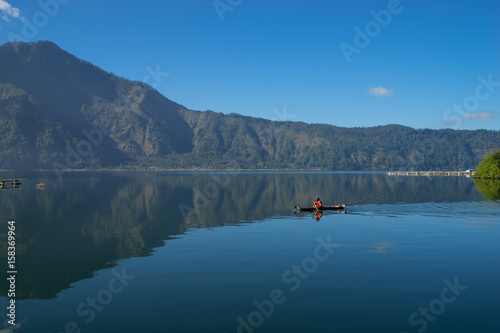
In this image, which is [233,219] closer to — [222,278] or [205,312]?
[222,278]

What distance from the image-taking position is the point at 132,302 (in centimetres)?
2119

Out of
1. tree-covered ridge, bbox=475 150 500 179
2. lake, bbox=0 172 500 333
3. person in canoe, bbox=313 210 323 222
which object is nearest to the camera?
lake, bbox=0 172 500 333

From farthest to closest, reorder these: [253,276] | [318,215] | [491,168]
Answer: [491,168] < [318,215] < [253,276]

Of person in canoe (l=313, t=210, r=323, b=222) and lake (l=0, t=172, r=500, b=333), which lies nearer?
lake (l=0, t=172, r=500, b=333)

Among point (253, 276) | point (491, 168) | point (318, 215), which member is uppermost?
point (491, 168)

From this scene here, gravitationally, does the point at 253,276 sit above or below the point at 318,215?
above

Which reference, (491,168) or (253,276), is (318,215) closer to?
(253,276)

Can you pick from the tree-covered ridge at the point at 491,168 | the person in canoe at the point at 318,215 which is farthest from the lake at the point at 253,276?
the tree-covered ridge at the point at 491,168

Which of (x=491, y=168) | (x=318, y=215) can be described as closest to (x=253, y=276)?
(x=318, y=215)

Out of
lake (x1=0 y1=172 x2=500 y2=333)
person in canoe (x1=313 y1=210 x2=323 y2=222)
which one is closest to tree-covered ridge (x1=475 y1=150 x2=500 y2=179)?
lake (x1=0 y1=172 x2=500 y2=333)

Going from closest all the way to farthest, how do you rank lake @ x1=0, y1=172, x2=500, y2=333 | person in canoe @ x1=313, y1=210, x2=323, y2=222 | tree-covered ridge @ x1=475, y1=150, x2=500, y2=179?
lake @ x1=0, y1=172, x2=500, y2=333 → person in canoe @ x1=313, y1=210, x2=323, y2=222 → tree-covered ridge @ x1=475, y1=150, x2=500, y2=179

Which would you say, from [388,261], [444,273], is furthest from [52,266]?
[444,273]

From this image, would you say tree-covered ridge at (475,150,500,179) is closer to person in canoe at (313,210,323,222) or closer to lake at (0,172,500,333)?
lake at (0,172,500,333)

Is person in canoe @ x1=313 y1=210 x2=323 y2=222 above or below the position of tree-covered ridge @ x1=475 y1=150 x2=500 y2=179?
below
